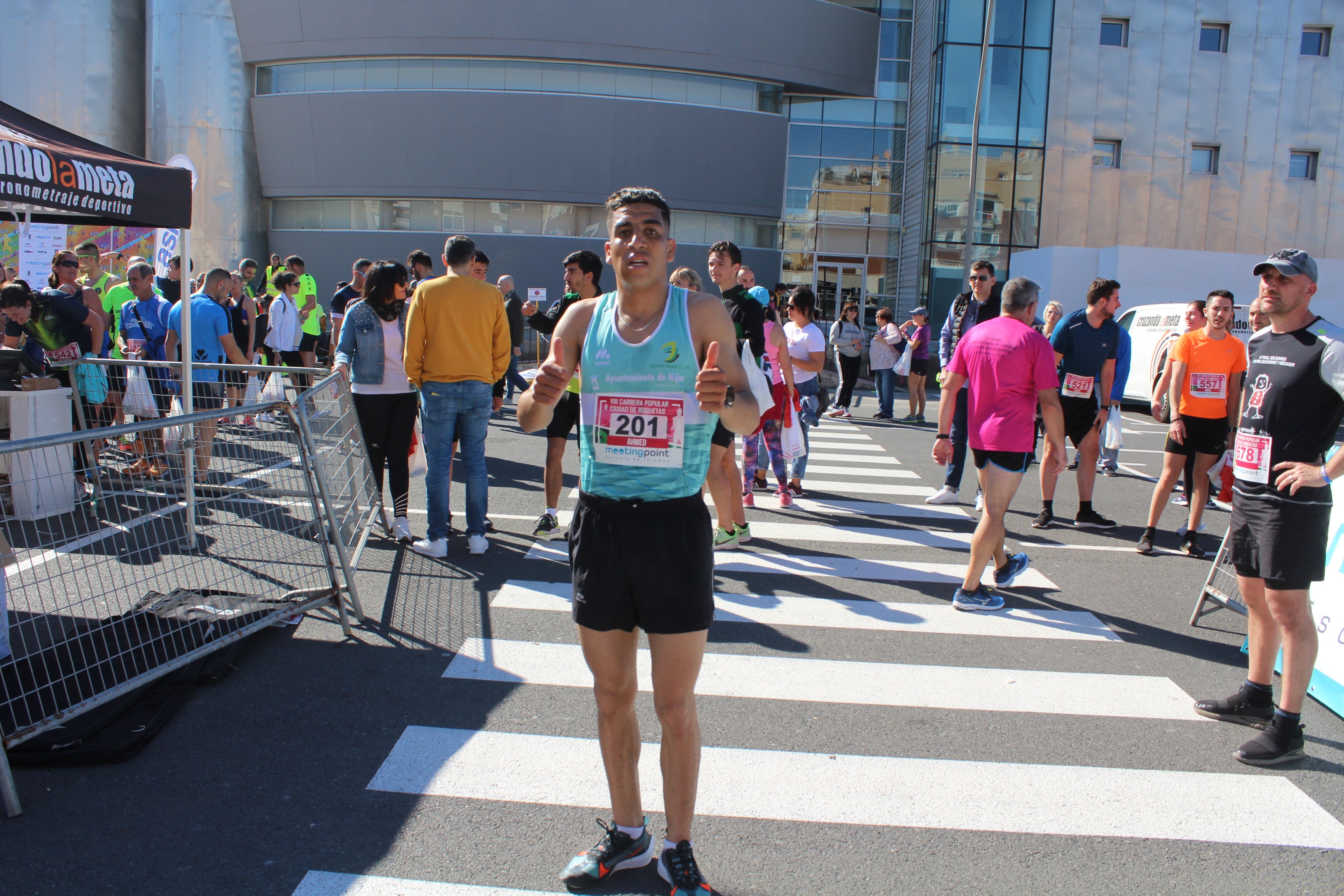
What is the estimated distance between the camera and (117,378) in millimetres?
7727

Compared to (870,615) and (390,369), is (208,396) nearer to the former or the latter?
(390,369)

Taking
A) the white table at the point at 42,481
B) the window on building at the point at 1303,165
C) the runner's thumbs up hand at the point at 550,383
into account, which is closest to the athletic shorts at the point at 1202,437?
the runner's thumbs up hand at the point at 550,383

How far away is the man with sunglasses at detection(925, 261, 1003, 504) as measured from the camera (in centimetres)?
834

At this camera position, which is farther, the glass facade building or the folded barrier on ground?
the glass facade building

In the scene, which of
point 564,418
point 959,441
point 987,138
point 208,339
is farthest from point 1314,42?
point 208,339

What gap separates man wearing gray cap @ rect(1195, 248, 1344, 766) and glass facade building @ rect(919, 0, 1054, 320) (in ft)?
82.7

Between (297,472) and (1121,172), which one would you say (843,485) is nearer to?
(297,472)

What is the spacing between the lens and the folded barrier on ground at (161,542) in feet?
12.1

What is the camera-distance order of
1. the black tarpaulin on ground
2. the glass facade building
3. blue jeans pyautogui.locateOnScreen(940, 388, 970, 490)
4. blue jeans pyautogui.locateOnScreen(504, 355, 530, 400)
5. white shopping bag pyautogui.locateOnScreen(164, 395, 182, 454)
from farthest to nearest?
the glass facade building, blue jeans pyautogui.locateOnScreen(504, 355, 530, 400), blue jeans pyautogui.locateOnScreen(940, 388, 970, 490), the black tarpaulin on ground, white shopping bag pyautogui.locateOnScreen(164, 395, 182, 454)

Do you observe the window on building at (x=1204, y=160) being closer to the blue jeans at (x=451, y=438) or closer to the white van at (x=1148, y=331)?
the white van at (x=1148, y=331)

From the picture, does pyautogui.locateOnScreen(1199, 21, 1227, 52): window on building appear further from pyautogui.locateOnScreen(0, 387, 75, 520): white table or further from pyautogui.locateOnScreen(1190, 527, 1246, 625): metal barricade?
pyautogui.locateOnScreen(0, 387, 75, 520): white table

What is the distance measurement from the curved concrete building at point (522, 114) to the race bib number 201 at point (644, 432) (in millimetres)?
26187

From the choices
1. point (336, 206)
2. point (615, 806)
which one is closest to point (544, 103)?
point (336, 206)

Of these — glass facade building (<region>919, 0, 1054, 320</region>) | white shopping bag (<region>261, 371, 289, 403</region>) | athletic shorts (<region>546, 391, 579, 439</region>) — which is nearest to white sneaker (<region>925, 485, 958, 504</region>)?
athletic shorts (<region>546, 391, 579, 439</region>)
